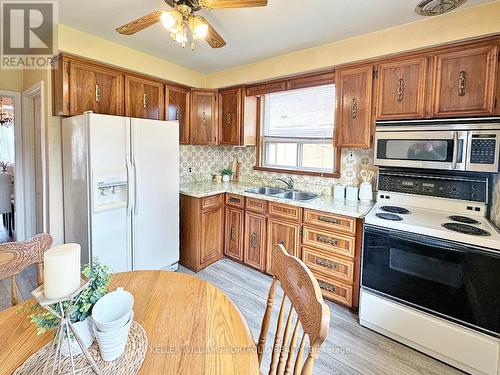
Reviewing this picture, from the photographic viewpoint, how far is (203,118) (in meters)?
3.43

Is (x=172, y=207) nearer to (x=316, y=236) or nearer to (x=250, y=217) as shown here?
(x=250, y=217)

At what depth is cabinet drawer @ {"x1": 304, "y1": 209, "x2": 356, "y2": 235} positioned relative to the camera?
2217mm

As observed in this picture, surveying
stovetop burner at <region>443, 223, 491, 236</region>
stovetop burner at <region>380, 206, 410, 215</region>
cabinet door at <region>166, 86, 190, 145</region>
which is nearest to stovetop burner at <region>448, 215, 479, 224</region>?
stovetop burner at <region>443, 223, 491, 236</region>

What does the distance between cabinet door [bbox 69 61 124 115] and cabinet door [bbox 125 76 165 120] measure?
0.27 feet

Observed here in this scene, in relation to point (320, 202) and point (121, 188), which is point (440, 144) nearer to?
point (320, 202)

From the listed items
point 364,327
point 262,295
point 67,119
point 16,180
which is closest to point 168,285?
point 262,295

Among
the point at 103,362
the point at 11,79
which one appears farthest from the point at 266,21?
the point at 11,79

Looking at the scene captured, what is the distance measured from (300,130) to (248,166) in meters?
0.91

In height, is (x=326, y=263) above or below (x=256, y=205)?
below

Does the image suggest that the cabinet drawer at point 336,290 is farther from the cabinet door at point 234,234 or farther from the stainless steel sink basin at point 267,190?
the stainless steel sink basin at point 267,190

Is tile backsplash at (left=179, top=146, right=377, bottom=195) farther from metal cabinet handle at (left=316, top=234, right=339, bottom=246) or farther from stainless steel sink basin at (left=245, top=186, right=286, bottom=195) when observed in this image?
metal cabinet handle at (left=316, top=234, right=339, bottom=246)

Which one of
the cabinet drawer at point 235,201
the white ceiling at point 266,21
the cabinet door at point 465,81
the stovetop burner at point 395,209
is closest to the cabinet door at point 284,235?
the cabinet drawer at point 235,201

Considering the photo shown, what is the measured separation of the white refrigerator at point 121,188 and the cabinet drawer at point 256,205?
0.82 meters

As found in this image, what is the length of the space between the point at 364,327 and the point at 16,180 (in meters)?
4.15
